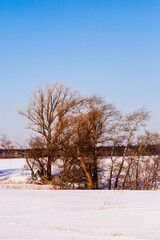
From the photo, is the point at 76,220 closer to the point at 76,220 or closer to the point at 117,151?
the point at 76,220

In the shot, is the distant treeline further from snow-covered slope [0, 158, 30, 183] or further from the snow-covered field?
the snow-covered field

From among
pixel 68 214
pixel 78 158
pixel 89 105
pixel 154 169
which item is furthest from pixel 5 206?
pixel 154 169

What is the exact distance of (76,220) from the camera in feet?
29.4

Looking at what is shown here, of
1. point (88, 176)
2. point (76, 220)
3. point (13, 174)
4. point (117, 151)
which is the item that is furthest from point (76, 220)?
point (13, 174)

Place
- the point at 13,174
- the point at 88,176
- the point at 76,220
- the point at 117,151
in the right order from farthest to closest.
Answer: the point at 13,174 < the point at 117,151 < the point at 88,176 < the point at 76,220

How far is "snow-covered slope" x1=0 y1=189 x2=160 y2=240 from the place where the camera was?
7.24m

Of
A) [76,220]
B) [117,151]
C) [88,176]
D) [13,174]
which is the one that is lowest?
[13,174]

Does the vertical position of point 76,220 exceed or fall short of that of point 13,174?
it exceeds it

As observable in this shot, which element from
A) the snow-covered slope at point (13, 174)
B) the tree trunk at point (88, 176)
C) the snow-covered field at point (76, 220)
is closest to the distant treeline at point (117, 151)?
the snow-covered slope at point (13, 174)

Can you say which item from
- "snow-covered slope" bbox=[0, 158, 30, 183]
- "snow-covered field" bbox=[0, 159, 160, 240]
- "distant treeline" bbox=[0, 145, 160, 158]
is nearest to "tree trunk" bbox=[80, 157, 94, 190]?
"distant treeline" bbox=[0, 145, 160, 158]

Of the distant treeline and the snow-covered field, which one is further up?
the distant treeline

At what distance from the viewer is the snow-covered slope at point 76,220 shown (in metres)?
7.24

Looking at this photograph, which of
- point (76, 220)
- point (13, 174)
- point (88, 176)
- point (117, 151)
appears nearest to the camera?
point (76, 220)

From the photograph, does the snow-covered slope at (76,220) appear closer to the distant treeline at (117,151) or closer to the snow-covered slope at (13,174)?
the distant treeline at (117,151)
